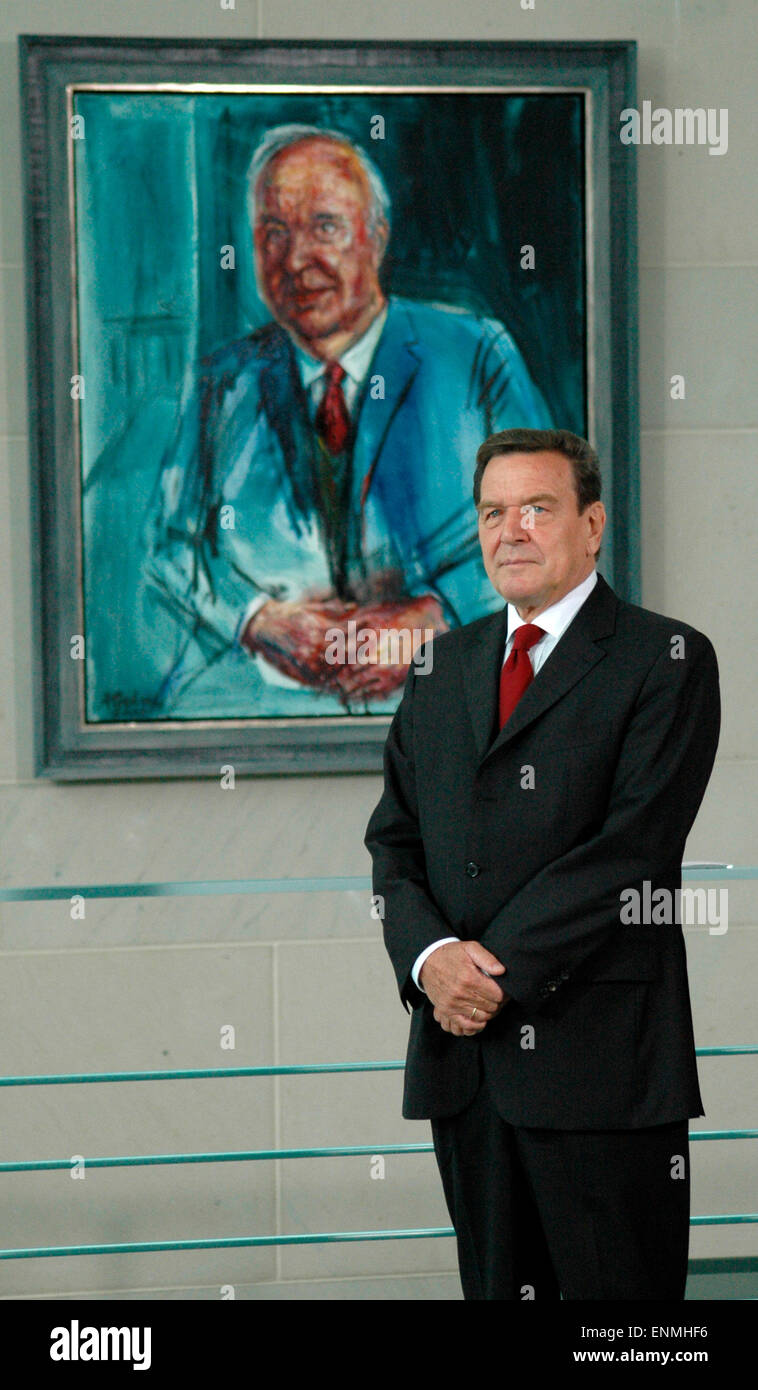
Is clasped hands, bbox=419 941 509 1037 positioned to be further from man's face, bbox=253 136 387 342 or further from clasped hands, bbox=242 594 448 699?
man's face, bbox=253 136 387 342

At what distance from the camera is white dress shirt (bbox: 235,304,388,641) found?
12.3 ft

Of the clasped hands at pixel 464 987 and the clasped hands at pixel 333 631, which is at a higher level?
the clasped hands at pixel 333 631

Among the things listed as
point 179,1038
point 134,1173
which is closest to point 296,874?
point 179,1038

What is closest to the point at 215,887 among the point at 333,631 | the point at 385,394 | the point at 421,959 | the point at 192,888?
the point at 192,888

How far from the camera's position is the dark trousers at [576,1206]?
2064 millimetres

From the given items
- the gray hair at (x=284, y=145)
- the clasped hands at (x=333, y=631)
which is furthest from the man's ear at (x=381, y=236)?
the clasped hands at (x=333, y=631)

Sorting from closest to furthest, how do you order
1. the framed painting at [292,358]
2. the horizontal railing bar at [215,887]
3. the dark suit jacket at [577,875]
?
1. the dark suit jacket at [577,875]
2. the horizontal railing bar at [215,887]
3. the framed painting at [292,358]

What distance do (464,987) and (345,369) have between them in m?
2.12

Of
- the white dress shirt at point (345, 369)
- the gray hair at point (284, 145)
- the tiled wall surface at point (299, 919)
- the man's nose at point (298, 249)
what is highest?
the gray hair at point (284, 145)

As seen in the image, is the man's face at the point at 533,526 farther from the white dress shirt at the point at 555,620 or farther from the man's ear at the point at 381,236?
the man's ear at the point at 381,236

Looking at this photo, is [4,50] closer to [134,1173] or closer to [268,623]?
[268,623]

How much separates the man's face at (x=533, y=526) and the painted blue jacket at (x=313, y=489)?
158 centimetres

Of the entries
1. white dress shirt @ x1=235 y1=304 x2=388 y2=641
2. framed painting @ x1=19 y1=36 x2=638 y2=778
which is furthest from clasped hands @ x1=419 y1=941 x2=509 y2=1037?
white dress shirt @ x1=235 y1=304 x2=388 y2=641

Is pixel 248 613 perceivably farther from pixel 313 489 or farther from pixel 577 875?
pixel 577 875
